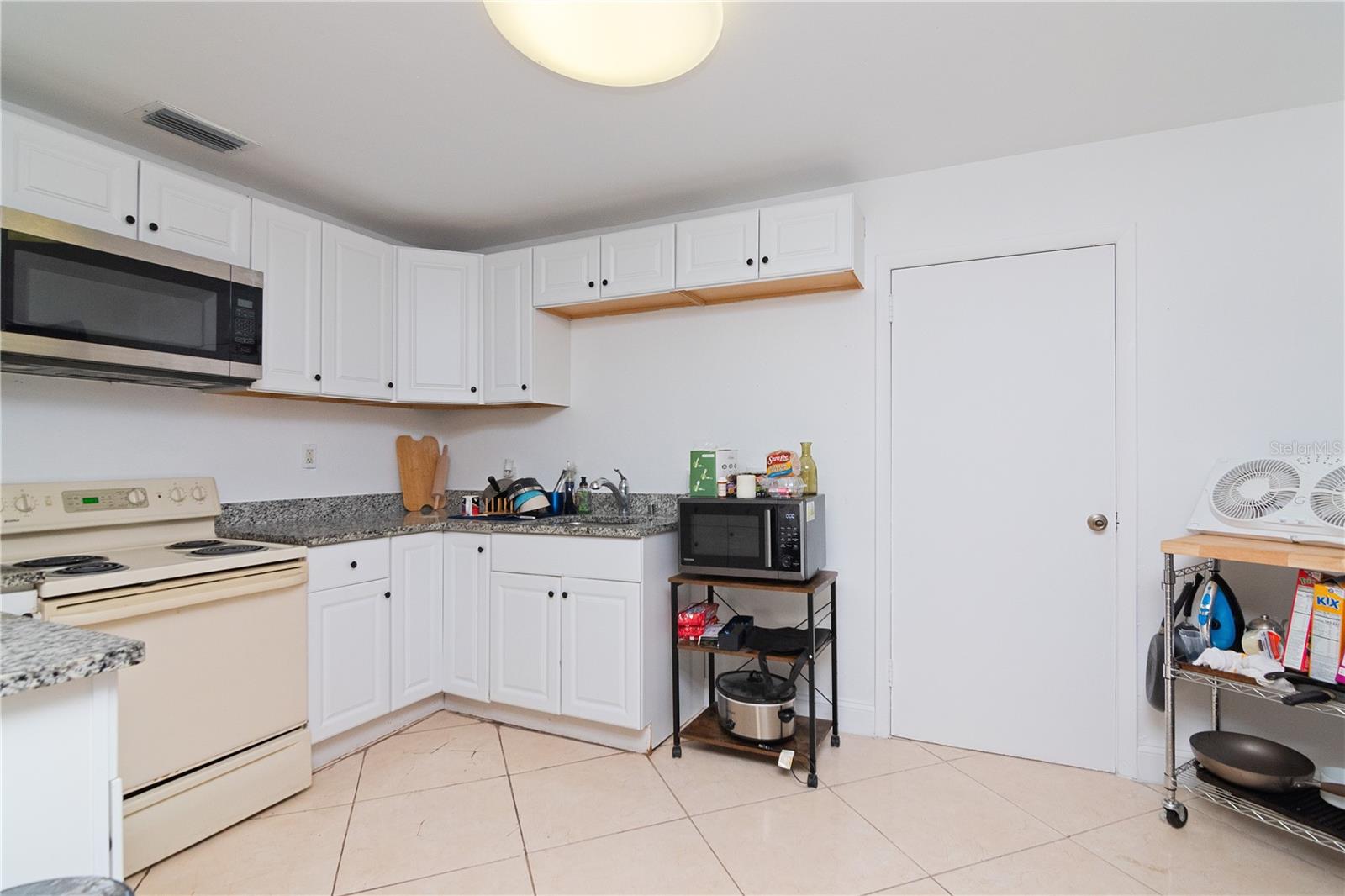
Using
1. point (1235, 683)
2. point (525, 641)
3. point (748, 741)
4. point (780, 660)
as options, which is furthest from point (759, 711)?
point (1235, 683)

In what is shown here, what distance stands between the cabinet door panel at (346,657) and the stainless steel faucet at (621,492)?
104cm

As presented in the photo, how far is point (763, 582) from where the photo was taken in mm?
2488

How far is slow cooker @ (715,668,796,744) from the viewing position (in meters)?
2.46

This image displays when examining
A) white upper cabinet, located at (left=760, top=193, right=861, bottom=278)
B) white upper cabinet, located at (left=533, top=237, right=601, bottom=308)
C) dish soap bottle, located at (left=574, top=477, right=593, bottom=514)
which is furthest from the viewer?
dish soap bottle, located at (left=574, top=477, right=593, bottom=514)

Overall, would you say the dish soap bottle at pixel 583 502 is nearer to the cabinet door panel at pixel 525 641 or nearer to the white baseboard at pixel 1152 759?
the cabinet door panel at pixel 525 641

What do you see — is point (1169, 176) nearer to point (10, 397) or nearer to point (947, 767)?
point (947, 767)

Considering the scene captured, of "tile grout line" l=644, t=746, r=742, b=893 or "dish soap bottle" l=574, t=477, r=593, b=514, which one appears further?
"dish soap bottle" l=574, t=477, r=593, b=514

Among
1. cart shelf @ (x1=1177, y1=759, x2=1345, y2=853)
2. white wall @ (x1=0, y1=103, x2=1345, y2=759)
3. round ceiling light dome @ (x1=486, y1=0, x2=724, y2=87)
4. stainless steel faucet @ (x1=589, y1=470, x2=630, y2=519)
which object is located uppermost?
round ceiling light dome @ (x1=486, y1=0, x2=724, y2=87)

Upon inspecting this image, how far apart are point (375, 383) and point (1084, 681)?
3.16 m

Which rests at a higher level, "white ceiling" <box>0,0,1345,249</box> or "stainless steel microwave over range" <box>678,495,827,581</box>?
"white ceiling" <box>0,0,1345,249</box>

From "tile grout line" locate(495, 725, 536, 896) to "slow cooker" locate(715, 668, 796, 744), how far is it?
2.66 ft

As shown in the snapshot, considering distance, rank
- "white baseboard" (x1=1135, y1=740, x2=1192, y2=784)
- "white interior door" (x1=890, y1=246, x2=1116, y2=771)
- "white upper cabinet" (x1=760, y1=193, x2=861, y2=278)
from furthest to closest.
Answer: "white upper cabinet" (x1=760, y1=193, x2=861, y2=278), "white interior door" (x1=890, y1=246, x2=1116, y2=771), "white baseboard" (x1=1135, y1=740, x2=1192, y2=784)

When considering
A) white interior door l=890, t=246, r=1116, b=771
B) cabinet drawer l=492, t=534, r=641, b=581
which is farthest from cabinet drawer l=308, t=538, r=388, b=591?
white interior door l=890, t=246, r=1116, b=771

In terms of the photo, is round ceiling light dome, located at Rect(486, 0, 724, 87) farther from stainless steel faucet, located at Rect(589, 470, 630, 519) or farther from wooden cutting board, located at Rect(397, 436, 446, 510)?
wooden cutting board, located at Rect(397, 436, 446, 510)
